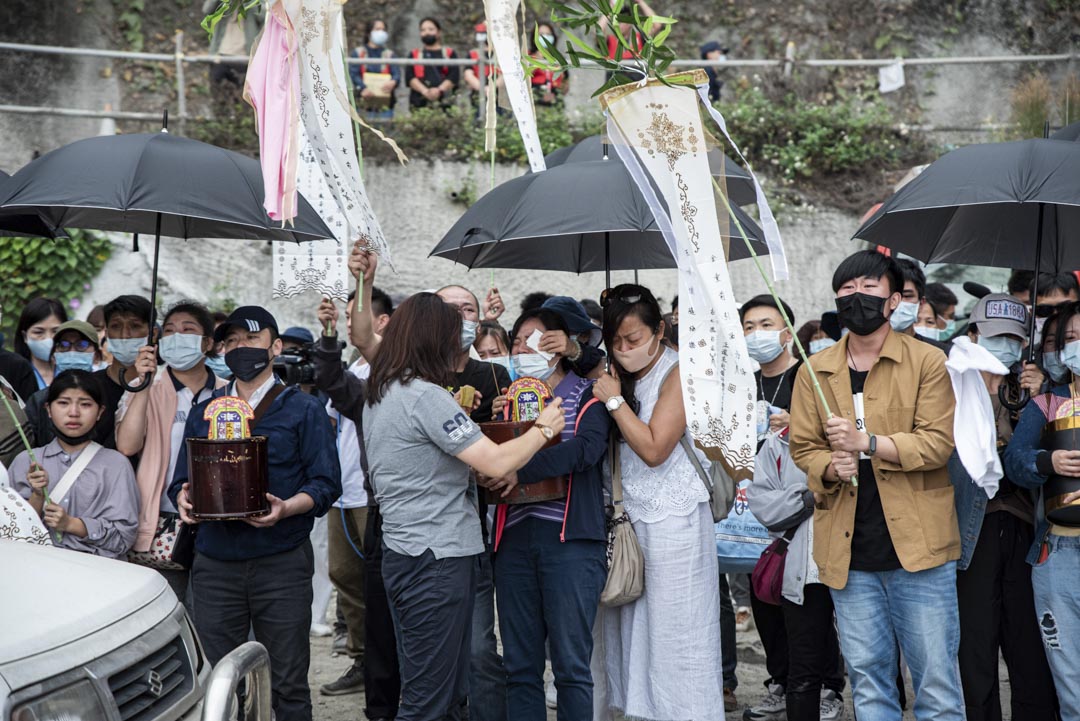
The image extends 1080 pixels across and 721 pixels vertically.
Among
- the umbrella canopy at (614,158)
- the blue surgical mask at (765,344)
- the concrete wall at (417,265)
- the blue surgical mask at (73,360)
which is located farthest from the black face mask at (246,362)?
the concrete wall at (417,265)

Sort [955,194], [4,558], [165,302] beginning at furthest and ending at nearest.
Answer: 1. [165,302]
2. [955,194]
3. [4,558]

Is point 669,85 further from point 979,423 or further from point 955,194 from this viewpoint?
point 979,423

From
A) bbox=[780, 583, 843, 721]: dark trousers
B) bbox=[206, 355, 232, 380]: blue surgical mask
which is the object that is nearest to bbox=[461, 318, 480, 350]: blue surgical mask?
bbox=[206, 355, 232, 380]: blue surgical mask

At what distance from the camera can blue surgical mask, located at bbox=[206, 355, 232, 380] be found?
19.8ft

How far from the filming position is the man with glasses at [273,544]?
5.20m

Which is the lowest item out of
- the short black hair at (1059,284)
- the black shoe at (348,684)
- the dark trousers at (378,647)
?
the black shoe at (348,684)

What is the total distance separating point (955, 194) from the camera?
16.2 feet

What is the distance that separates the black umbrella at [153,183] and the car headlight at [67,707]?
2583mm

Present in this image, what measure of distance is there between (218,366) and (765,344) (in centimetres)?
293

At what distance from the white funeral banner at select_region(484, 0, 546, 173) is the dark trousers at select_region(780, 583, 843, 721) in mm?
2419

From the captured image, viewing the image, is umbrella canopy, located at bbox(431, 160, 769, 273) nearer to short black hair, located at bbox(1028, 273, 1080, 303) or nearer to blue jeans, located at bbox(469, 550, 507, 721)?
short black hair, located at bbox(1028, 273, 1080, 303)

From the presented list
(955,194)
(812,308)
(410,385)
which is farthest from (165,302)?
(955,194)

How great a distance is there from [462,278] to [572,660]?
915 cm

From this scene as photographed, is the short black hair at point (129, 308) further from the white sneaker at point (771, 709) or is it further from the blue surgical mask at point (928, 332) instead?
the blue surgical mask at point (928, 332)
